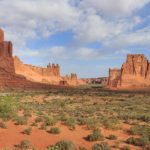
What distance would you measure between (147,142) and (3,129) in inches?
253

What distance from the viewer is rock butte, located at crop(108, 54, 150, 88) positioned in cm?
9044

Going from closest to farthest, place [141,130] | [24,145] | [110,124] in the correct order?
[24,145] → [141,130] → [110,124]

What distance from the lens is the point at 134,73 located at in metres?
92.8

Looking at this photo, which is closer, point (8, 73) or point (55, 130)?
point (55, 130)

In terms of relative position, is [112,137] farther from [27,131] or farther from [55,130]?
[27,131]

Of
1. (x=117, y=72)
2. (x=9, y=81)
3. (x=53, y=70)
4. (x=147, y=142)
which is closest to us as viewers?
(x=147, y=142)

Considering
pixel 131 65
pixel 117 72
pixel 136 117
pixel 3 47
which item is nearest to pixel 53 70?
pixel 117 72

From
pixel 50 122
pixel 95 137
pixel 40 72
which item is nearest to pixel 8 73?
pixel 50 122

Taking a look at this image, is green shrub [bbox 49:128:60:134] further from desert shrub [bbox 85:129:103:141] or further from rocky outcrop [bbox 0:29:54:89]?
rocky outcrop [bbox 0:29:54:89]

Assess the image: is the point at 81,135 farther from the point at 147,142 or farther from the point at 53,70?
the point at 53,70

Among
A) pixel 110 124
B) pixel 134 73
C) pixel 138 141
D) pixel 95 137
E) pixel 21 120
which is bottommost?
pixel 138 141

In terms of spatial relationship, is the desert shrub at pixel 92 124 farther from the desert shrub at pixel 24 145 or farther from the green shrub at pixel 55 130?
the desert shrub at pixel 24 145

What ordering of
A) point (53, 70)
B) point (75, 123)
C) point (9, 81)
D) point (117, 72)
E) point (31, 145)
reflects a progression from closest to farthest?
point (31, 145) < point (75, 123) < point (9, 81) < point (117, 72) < point (53, 70)

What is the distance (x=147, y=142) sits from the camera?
1291 centimetres
